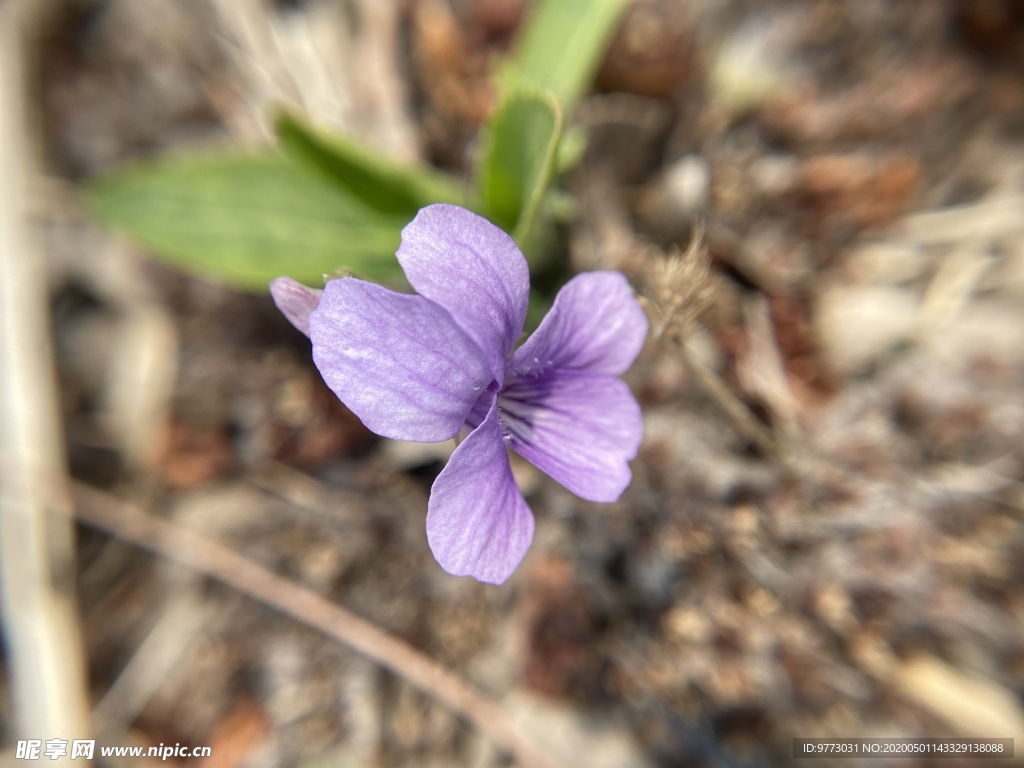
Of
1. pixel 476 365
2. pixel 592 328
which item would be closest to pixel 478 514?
pixel 476 365

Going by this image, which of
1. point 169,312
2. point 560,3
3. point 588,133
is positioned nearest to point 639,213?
point 588,133

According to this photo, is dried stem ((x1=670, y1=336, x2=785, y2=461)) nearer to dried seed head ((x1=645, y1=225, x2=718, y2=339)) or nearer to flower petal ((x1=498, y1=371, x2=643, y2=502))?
dried seed head ((x1=645, y1=225, x2=718, y2=339))

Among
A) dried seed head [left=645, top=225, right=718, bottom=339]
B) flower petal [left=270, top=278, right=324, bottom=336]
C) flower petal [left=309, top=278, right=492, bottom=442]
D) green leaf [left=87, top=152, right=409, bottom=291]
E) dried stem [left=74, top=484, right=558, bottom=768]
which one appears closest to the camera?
flower petal [left=309, top=278, right=492, bottom=442]

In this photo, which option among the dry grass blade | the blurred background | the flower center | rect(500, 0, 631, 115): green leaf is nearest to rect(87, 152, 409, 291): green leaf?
the blurred background

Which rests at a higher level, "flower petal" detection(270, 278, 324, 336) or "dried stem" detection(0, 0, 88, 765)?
"flower petal" detection(270, 278, 324, 336)

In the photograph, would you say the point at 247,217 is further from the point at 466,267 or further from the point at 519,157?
the point at 466,267

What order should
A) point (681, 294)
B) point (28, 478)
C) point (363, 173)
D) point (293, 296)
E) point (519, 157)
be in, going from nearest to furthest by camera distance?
point (293, 296) < point (681, 294) < point (519, 157) < point (363, 173) < point (28, 478)

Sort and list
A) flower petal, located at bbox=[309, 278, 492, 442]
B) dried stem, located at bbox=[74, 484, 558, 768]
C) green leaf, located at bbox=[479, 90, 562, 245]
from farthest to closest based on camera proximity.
→ dried stem, located at bbox=[74, 484, 558, 768]
green leaf, located at bbox=[479, 90, 562, 245]
flower petal, located at bbox=[309, 278, 492, 442]

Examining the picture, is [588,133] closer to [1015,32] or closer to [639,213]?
[639,213]
